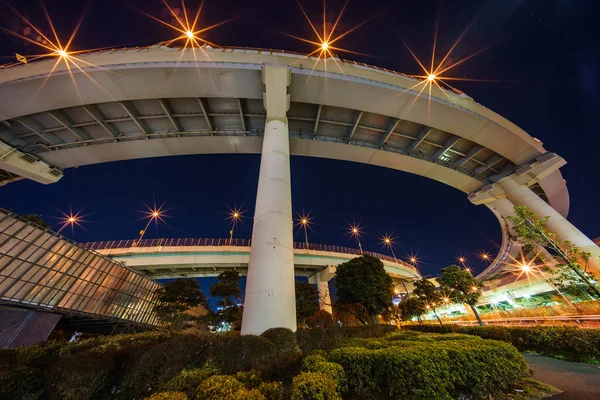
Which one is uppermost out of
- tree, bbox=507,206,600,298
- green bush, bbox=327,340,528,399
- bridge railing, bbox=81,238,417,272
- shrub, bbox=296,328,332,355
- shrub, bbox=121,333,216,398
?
bridge railing, bbox=81,238,417,272

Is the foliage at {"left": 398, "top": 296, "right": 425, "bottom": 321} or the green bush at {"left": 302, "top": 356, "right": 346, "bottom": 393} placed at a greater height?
the foliage at {"left": 398, "top": 296, "right": 425, "bottom": 321}

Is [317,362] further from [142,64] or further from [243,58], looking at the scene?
[142,64]

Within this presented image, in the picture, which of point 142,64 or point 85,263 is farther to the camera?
point 85,263

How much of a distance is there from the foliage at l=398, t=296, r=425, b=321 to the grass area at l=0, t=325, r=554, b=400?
29.8 m

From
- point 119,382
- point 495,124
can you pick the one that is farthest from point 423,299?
point 119,382

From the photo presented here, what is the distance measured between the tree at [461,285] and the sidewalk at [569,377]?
43.0ft

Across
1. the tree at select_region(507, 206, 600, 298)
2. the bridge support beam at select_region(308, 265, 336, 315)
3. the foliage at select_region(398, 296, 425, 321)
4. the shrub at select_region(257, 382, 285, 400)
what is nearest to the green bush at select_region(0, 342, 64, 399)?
the shrub at select_region(257, 382, 285, 400)

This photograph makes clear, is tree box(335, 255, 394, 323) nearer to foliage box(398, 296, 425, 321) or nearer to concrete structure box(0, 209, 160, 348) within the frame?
foliage box(398, 296, 425, 321)

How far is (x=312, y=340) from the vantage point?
23.3 ft

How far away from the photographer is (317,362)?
14.7ft

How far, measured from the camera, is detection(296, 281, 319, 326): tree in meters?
26.0

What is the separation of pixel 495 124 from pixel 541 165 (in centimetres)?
625

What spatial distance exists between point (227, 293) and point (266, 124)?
64.4ft

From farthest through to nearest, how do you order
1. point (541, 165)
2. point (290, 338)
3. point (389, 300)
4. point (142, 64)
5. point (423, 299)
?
1. point (423, 299)
2. point (389, 300)
3. point (541, 165)
4. point (142, 64)
5. point (290, 338)
